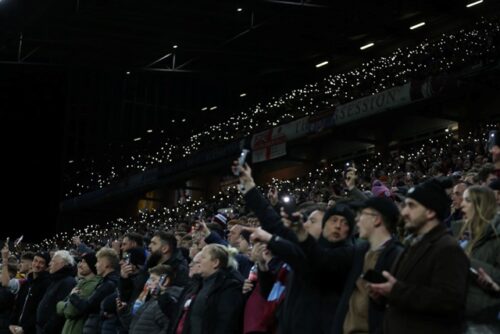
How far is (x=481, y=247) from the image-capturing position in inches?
198

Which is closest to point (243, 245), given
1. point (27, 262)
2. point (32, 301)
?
point (32, 301)

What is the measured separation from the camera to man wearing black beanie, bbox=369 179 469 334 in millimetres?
4340

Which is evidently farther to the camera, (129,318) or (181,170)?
(181,170)

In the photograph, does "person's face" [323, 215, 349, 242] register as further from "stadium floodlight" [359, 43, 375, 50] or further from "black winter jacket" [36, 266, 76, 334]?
"stadium floodlight" [359, 43, 375, 50]

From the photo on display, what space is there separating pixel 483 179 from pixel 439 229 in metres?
2.71

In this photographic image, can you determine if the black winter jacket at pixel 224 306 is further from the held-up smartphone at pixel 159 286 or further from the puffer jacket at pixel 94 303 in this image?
the puffer jacket at pixel 94 303

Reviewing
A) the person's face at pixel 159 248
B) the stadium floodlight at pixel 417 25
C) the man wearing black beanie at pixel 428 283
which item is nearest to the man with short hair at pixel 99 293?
the person's face at pixel 159 248

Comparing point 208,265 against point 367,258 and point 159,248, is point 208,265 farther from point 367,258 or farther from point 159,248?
point 367,258

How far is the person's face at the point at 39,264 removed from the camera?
426 inches

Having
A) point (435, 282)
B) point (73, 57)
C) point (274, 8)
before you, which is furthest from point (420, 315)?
point (73, 57)

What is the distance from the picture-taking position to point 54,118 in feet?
115

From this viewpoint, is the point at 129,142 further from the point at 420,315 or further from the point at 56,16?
the point at 420,315

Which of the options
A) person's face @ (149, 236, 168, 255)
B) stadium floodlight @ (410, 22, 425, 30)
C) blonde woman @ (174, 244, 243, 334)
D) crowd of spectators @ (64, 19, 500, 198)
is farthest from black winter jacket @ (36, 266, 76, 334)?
stadium floodlight @ (410, 22, 425, 30)

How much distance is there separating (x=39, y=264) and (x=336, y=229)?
6.03 metres
